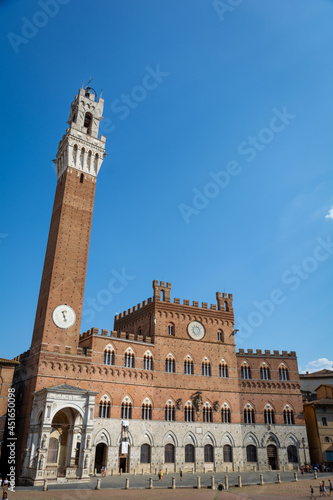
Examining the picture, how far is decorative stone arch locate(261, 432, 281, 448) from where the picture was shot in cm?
4362

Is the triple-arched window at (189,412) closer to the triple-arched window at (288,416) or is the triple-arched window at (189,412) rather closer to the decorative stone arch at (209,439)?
the decorative stone arch at (209,439)

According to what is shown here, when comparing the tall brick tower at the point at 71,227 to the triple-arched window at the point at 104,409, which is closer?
the triple-arched window at the point at 104,409

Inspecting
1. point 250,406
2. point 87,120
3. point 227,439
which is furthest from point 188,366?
point 87,120

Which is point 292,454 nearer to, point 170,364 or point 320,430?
point 320,430

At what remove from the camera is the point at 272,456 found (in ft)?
143

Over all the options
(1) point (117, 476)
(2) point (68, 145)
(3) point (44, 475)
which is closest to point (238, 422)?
(1) point (117, 476)

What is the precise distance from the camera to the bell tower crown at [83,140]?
44.3 m

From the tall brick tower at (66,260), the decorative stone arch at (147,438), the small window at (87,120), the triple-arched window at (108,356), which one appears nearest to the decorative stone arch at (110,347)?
the triple-arched window at (108,356)

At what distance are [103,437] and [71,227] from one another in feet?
68.0

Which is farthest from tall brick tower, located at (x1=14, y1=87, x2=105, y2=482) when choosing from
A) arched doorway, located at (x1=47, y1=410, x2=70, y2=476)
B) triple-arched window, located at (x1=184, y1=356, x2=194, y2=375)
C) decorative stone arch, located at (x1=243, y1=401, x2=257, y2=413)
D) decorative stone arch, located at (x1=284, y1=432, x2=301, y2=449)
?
decorative stone arch, located at (x1=284, y1=432, x2=301, y2=449)

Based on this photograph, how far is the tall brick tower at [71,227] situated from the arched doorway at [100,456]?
9550 mm

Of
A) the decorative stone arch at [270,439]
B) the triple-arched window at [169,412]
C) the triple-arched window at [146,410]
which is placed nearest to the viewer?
the triple-arched window at [146,410]

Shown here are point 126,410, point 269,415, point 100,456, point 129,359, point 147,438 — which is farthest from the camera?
point 269,415

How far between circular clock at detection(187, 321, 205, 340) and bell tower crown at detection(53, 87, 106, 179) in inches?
820
